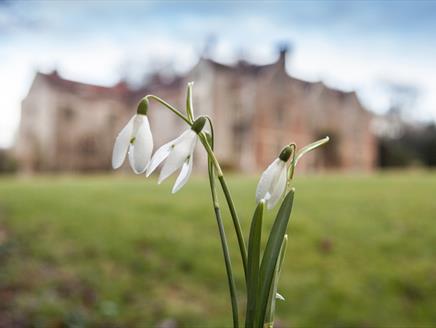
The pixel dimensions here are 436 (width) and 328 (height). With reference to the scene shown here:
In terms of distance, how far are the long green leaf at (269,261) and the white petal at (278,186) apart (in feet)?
0.10

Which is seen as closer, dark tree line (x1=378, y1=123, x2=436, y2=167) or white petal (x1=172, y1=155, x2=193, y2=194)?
white petal (x1=172, y1=155, x2=193, y2=194)

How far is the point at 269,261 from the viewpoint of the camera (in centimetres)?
95

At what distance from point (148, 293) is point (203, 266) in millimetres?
603

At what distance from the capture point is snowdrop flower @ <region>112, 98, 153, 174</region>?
0.94 meters

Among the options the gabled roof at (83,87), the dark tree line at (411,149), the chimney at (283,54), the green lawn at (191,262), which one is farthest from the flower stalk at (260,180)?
the gabled roof at (83,87)

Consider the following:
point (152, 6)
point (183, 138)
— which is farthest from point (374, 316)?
point (183, 138)

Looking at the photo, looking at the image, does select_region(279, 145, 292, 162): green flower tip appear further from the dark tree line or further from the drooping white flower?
the dark tree line

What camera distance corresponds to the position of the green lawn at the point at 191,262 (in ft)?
11.4

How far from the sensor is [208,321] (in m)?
3.41

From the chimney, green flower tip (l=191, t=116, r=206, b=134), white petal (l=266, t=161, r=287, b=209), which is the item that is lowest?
white petal (l=266, t=161, r=287, b=209)

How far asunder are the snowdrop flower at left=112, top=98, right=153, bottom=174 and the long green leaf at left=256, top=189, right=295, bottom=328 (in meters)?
0.27

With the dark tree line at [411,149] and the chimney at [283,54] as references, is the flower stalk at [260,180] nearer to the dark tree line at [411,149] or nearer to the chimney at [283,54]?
the chimney at [283,54]

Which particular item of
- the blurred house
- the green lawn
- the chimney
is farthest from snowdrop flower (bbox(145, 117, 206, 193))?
the chimney

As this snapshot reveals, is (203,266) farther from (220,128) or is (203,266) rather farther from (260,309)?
(220,128)
